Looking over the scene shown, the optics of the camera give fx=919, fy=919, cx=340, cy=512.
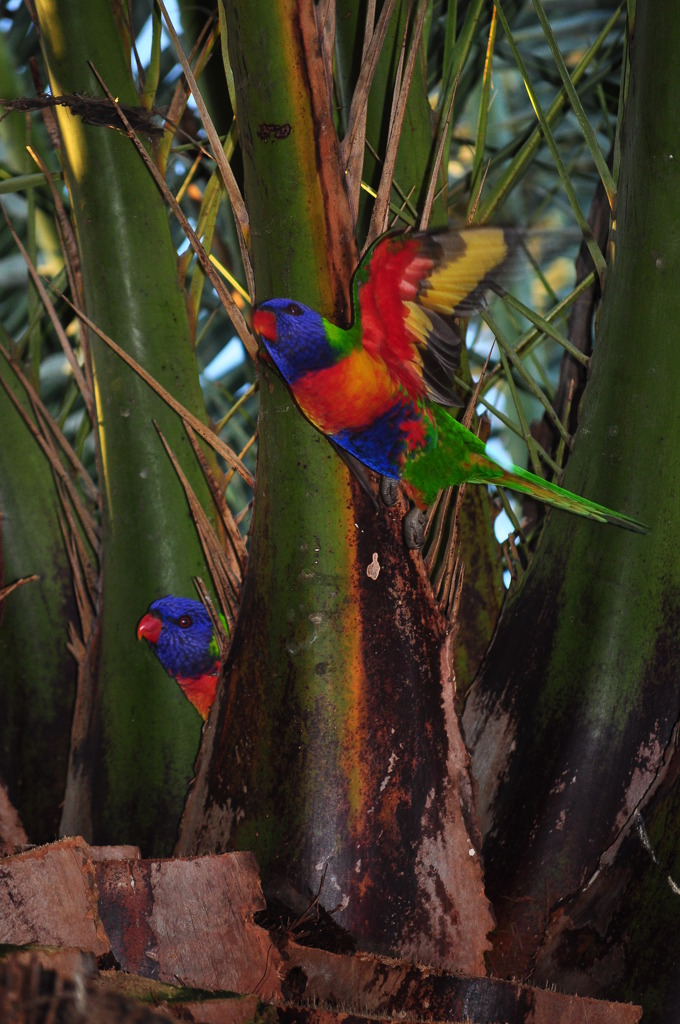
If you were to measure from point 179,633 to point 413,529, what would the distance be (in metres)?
0.29

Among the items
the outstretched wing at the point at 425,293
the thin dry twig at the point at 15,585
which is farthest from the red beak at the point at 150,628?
the outstretched wing at the point at 425,293

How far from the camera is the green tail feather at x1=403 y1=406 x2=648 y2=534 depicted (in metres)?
0.77

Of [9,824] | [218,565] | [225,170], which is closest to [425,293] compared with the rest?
[225,170]

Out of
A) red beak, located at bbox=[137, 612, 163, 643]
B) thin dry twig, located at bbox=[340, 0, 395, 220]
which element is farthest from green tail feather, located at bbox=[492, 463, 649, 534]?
red beak, located at bbox=[137, 612, 163, 643]

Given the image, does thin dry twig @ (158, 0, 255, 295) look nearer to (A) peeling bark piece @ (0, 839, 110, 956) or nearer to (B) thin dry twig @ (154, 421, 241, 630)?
(B) thin dry twig @ (154, 421, 241, 630)

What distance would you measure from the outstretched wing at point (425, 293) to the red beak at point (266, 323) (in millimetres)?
69

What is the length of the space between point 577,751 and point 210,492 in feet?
1.48

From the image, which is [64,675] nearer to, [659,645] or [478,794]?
[478,794]

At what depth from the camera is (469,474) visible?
805 mm

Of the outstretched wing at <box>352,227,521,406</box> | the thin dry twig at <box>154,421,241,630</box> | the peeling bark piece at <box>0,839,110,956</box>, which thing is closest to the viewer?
the peeling bark piece at <box>0,839,110,956</box>

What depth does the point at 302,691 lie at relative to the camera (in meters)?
0.72

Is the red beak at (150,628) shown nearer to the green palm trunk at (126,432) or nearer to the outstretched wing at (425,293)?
the green palm trunk at (126,432)

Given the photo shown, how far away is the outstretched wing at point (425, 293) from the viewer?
26.8 inches

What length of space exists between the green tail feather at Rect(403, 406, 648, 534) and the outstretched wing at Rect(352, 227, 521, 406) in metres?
0.03
